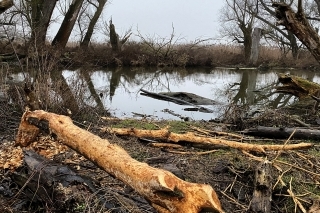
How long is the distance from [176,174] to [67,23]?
2083 centimetres

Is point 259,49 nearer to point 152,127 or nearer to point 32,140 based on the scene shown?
point 152,127

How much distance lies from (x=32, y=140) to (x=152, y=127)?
294 cm

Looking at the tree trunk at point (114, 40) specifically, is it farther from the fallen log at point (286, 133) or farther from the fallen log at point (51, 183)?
the fallen log at point (51, 183)

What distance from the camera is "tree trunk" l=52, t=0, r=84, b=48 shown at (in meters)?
23.5

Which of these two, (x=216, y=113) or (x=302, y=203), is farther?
(x=216, y=113)

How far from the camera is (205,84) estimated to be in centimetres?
2053

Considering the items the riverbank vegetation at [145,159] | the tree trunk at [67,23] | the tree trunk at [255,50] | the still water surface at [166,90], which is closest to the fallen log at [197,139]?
the riverbank vegetation at [145,159]

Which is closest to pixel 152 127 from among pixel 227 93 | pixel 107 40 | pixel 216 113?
pixel 216 113

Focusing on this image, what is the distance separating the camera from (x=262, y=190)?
13.5 ft

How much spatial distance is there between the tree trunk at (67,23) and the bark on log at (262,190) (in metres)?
20.7

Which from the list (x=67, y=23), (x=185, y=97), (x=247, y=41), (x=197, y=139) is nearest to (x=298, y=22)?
(x=197, y=139)

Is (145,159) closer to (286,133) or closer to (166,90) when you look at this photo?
(286,133)

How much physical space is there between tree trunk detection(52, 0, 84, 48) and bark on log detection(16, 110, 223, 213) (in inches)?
795

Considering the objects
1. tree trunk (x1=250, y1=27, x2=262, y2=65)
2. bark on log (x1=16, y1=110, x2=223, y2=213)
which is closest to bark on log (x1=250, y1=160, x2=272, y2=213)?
bark on log (x1=16, y1=110, x2=223, y2=213)
